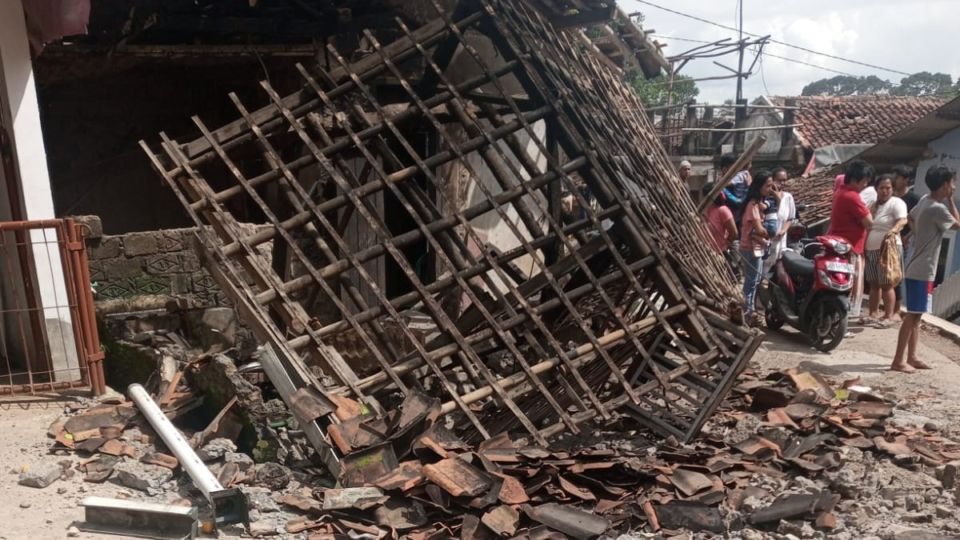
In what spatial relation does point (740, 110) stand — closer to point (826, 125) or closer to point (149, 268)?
point (826, 125)

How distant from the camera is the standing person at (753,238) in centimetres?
788

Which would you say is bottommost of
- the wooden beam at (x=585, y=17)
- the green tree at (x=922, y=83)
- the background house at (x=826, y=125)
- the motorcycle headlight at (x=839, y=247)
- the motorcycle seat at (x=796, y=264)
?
the motorcycle seat at (x=796, y=264)

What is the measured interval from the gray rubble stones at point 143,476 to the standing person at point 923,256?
225 inches

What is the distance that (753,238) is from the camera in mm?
7910

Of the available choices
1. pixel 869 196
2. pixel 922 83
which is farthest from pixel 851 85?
pixel 869 196

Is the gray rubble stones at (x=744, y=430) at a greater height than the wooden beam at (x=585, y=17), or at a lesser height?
lesser

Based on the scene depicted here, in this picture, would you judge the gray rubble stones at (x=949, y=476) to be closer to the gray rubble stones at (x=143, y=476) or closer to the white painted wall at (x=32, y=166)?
the gray rubble stones at (x=143, y=476)

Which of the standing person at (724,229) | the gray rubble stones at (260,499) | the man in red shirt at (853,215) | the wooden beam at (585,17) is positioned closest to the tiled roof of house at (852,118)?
the standing person at (724,229)

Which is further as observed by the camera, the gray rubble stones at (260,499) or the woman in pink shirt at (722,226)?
the woman in pink shirt at (722,226)

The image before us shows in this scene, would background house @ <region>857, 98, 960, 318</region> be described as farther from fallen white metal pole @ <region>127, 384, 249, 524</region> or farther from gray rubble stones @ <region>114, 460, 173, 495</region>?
gray rubble stones @ <region>114, 460, 173, 495</region>

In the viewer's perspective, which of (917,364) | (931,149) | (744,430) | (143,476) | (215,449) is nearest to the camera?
(143,476)

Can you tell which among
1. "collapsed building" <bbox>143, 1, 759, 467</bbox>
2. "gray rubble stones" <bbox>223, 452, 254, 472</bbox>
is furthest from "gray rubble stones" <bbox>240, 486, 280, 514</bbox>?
"collapsed building" <bbox>143, 1, 759, 467</bbox>

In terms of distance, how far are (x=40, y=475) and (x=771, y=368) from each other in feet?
18.5

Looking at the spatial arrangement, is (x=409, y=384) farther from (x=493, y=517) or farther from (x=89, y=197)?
(x=89, y=197)
